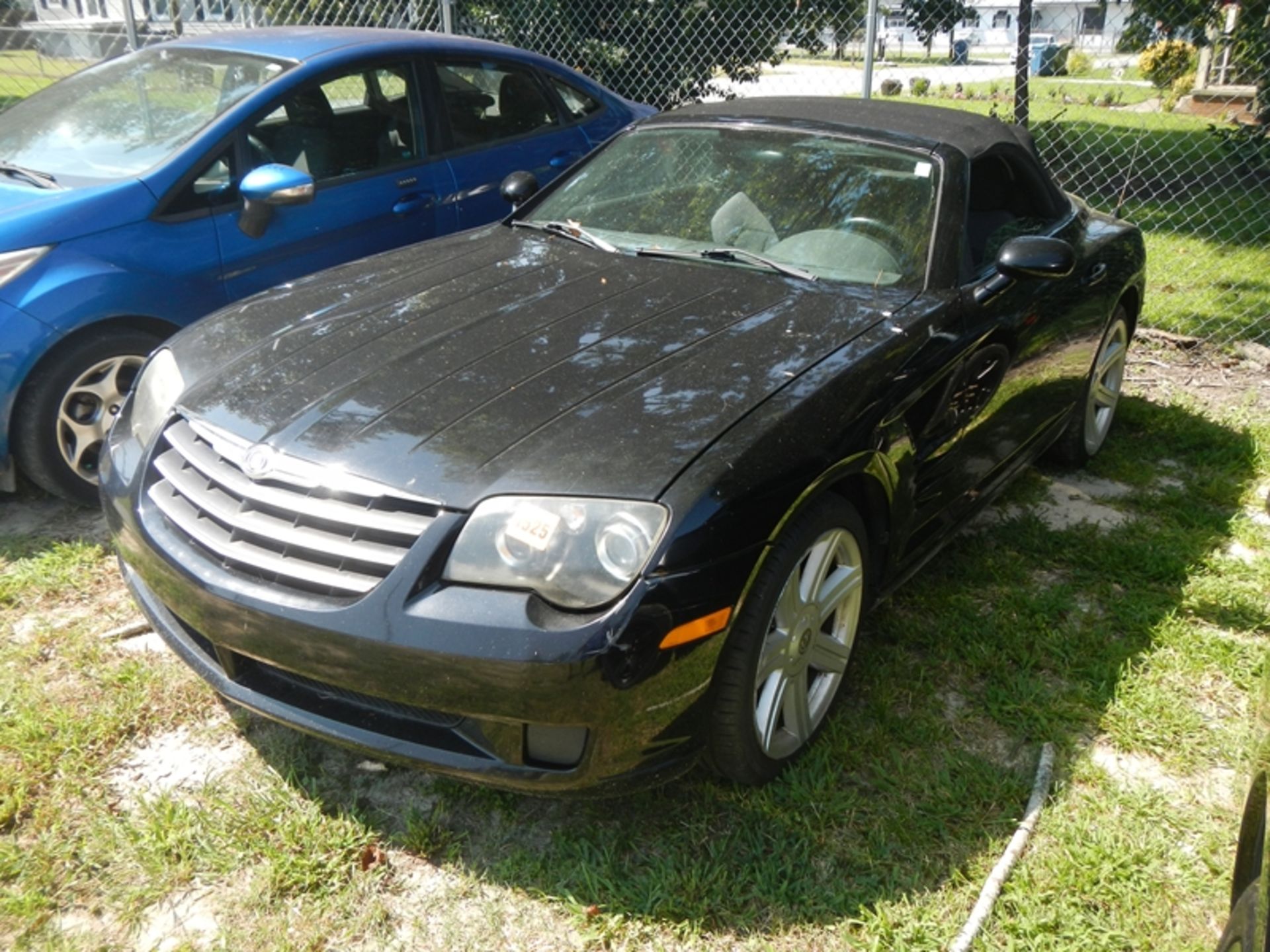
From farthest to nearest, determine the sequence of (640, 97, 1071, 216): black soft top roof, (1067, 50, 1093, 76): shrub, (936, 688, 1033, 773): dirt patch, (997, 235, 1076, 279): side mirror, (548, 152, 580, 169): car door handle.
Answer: (1067, 50, 1093, 76): shrub → (548, 152, 580, 169): car door handle → (640, 97, 1071, 216): black soft top roof → (997, 235, 1076, 279): side mirror → (936, 688, 1033, 773): dirt patch

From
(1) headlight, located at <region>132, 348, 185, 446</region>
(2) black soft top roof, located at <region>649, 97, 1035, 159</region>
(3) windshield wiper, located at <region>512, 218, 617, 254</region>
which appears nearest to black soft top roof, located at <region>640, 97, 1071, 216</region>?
(2) black soft top roof, located at <region>649, 97, 1035, 159</region>

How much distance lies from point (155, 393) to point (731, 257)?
168 cm

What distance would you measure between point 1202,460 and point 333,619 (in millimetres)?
3933

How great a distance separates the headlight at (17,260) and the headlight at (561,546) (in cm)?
242

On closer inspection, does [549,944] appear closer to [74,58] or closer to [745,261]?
[745,261]

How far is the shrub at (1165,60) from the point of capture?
862 cm

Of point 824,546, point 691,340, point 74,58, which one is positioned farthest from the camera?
point 74,58

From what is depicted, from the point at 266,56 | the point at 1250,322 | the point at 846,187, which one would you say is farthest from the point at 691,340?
the point at 1250,322

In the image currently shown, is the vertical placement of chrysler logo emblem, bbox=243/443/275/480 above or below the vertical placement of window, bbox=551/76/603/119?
below

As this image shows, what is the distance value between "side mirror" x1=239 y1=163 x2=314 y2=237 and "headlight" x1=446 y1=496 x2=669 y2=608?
7.84 ft

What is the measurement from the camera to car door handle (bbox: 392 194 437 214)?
482cm

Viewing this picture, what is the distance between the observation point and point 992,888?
2391 millimetres

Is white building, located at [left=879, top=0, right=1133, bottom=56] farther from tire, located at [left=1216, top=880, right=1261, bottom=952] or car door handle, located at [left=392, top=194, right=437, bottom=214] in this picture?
tire, located at [left=1216, top=880, right=1261, bottom=952]

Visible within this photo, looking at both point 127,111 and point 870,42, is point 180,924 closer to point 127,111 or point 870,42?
point 127,111
